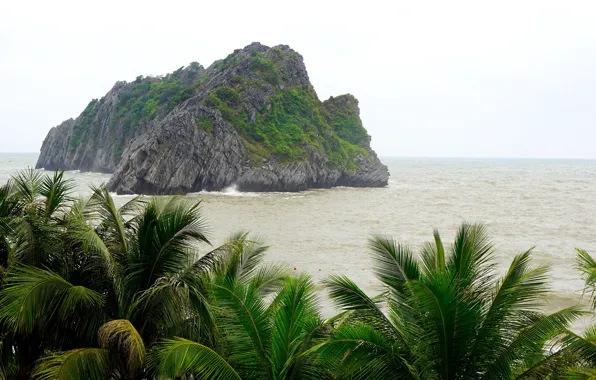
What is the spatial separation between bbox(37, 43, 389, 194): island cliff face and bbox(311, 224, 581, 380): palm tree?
174ft

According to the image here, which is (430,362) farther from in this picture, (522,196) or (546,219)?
(522,196)

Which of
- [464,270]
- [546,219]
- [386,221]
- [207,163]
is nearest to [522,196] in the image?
[546,219]

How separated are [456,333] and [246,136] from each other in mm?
64918

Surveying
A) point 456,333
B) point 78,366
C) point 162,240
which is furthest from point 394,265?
point 78,366

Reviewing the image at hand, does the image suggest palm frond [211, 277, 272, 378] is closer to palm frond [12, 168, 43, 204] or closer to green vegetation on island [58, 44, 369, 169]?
palm frond [12, 168, 43, 204]

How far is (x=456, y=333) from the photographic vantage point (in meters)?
5.68

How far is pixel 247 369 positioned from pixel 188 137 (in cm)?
5779

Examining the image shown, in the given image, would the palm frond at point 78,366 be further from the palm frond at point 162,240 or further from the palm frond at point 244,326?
the palm frond at point 244,326

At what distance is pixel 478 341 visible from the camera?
5.92m

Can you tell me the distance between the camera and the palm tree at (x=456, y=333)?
18.3 ft

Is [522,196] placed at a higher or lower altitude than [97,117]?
lower

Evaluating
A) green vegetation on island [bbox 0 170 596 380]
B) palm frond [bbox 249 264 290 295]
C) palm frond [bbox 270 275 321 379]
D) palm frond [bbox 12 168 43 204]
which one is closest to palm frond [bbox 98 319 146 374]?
green vegetation on island [bbox 0 170 596 380]

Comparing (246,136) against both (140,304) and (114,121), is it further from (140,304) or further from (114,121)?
(140,304)

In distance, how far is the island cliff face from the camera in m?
60.2
